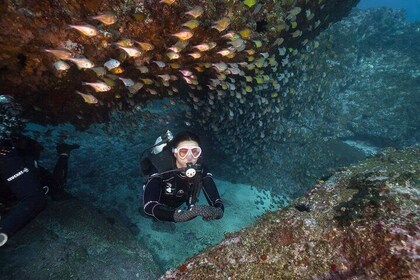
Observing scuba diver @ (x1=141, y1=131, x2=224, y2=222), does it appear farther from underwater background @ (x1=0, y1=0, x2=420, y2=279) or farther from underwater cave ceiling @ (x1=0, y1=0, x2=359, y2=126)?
underwater background @ (x1=0, y1=0, x2=420, y2=279)

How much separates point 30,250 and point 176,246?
438cm

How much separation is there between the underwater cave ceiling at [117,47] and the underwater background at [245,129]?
89 millimetres

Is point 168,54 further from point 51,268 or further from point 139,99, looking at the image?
point 51,268

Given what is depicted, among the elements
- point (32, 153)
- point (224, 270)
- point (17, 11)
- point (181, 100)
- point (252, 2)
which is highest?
point (252, 2)

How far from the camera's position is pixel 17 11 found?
390 cm

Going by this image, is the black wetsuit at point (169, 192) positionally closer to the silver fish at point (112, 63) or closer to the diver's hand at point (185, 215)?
the diver's hand at point (185, 215)

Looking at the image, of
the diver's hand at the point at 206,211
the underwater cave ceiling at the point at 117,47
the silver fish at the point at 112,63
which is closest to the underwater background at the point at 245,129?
the underwater cave ceiling at the point at 117,47

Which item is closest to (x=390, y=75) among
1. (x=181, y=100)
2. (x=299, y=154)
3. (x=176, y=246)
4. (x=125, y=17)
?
A: (x=299, y=154)

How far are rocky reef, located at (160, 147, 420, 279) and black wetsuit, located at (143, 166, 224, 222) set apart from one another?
1785mm

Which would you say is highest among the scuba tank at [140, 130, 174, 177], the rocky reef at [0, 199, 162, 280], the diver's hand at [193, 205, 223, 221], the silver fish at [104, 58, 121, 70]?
the silver fish at [104, 58, 121, 70]

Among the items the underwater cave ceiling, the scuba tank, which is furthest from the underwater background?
the scuba tank

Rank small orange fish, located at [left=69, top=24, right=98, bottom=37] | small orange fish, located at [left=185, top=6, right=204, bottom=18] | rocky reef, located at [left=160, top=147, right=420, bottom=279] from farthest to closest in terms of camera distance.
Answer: small orange fish, located at [left=185, top=6, right=204, bottom=18]
small orange fish, located at [left=69, top=24, right=98, bottom=37]
rocky reef, located at [left=160, top=147, right=420, bottom=279]

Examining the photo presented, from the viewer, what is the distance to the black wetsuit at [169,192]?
4660 mm

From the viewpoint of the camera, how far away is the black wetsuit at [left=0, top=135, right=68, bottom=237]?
3.75 m
